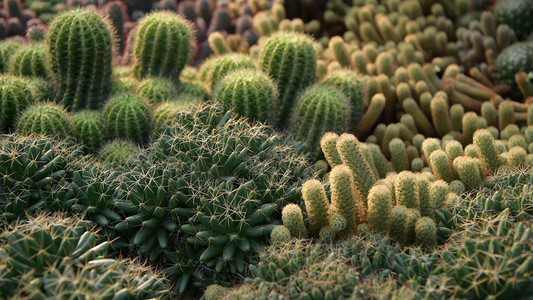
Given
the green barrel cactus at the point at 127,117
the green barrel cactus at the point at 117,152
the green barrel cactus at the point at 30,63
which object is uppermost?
the green barrel cactus at the point at 30,63

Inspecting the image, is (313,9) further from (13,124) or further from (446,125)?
(13,124)

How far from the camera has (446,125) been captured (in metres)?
3.58

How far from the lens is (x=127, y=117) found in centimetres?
306

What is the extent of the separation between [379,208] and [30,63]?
2537 millimetres

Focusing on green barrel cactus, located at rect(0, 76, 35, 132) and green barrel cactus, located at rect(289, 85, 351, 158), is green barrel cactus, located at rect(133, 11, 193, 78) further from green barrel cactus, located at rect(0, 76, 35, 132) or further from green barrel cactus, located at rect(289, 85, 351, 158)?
green barrel cactus, located at rect(289, 85, 351, 158)

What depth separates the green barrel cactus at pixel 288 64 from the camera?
3413 mm

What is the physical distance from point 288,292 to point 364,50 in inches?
107

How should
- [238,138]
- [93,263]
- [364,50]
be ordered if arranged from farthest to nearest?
1. [364,50]
2. [238,138]
3. [93,263]

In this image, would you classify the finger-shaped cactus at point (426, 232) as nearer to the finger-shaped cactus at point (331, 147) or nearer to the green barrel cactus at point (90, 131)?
the finger-shaped cactus at point (331, 147)

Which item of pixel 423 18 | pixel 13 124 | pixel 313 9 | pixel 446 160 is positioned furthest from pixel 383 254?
pixel 313 9

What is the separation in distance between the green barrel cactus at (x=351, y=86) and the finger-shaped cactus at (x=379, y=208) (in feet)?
3.94

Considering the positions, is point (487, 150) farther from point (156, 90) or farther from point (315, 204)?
point (156, 90)

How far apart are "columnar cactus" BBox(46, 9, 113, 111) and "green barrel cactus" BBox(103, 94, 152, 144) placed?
0.33 metres

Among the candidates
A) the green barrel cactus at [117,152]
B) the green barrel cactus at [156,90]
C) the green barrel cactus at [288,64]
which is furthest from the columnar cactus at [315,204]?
the green barrel cactus at [156,90]
